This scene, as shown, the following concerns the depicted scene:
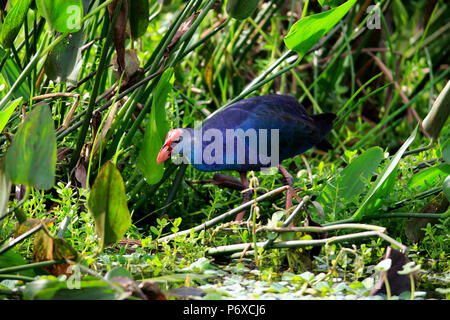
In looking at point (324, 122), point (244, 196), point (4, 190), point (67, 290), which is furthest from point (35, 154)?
point (324, 122)

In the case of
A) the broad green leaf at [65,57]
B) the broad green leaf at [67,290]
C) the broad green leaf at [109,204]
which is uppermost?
the broad green leaf at [65,57]

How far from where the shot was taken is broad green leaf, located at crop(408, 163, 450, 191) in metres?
1.77

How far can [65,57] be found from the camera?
1.66 meters

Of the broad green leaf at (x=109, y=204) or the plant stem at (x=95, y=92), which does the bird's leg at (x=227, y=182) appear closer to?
the plant stem at (x=95, y=92)

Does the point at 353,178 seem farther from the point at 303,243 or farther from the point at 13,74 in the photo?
the point at 13,74

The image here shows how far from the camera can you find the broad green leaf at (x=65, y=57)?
5.43 ft

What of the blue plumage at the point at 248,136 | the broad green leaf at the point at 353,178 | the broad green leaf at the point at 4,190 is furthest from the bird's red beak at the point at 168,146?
the broad green leaf at the point at 4,190

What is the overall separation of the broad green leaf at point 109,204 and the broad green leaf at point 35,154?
0.09 metres

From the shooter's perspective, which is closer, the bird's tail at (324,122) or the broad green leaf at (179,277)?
the broad green leaf at (179,277)
